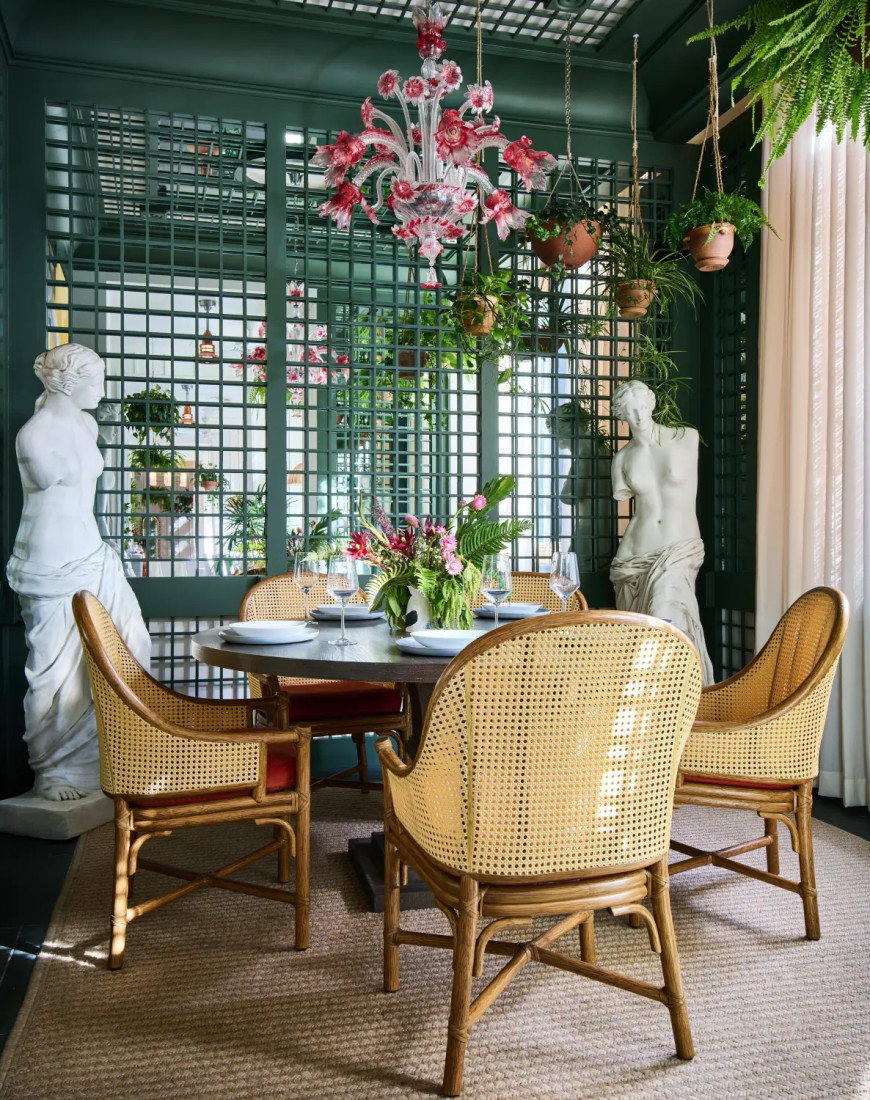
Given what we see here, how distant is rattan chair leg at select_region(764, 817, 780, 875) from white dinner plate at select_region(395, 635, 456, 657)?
1.19 meters

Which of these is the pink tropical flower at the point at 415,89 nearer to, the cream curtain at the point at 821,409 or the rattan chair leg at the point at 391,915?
the cream curtain at the point at 821,409

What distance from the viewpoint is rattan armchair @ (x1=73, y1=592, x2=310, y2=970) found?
6.70ft

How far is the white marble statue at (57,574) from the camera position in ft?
10.2

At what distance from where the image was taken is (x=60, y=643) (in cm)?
313

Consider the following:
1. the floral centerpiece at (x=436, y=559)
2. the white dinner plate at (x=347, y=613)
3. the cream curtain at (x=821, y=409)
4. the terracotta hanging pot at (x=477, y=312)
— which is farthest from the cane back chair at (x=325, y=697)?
the cream curtain at (x=821, y=409)

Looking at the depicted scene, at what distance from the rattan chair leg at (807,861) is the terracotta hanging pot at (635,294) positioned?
7.59ft

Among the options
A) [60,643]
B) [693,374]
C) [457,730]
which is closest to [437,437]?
[693,374]

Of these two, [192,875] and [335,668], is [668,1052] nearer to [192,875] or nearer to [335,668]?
[335,668]

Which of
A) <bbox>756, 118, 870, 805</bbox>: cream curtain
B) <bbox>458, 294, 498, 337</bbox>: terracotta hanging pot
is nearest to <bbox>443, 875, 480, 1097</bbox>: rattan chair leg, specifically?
<bbox>756, 118, 870, 805</bbox>: cream curtain

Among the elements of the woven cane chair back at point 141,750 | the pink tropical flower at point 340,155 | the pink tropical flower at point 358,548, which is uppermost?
the pink tropical flower at point 340,155

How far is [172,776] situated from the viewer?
2055 mm

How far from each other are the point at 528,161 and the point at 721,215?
1.10 m

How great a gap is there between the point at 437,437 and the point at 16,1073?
301 centimetres

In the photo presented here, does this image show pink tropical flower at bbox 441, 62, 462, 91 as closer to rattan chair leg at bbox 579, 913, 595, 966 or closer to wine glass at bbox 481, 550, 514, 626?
wine glass at bbox 481, 550, 514, 626
